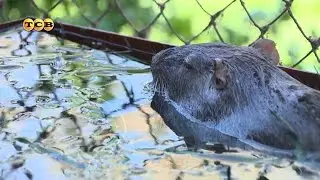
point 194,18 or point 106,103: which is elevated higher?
point 194,18

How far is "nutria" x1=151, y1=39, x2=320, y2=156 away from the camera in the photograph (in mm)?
1378

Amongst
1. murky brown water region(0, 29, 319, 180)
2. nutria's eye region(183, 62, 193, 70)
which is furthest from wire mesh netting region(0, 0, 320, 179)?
nutria's eye region(183, 62, 193, 70)

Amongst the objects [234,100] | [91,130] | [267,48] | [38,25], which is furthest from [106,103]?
[38,25]

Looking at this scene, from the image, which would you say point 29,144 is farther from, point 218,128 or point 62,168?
point 218,128

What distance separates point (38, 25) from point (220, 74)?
2.21 ft

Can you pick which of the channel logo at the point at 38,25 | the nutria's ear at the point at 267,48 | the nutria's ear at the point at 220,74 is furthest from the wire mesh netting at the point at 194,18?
the nutria's ear at the point at 220,74

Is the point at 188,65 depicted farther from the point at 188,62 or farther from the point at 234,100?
the point at 234,100

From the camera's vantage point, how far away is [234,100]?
1.46 meters

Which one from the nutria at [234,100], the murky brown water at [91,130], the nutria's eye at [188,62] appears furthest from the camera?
the nutria's eye at [188,62]

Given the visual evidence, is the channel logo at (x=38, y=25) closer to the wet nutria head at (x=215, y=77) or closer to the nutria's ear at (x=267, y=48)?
the wet nutria head at (x=215, y=77)

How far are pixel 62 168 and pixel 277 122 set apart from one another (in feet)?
1.35

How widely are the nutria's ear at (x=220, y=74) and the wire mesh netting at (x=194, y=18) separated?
1.49 feet

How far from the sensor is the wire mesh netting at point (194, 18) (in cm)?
207

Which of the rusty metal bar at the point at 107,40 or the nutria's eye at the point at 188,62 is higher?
the rusty metal bar at the point at 107,40
